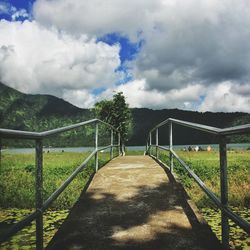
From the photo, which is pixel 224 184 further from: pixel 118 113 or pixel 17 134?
pixel 118 113

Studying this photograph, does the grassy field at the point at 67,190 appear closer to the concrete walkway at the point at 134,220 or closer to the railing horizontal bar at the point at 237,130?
the concrete walkway at the point at 134,220

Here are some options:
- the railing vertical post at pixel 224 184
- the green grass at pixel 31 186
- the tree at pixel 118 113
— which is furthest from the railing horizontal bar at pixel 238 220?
the tree at pixel 118 113

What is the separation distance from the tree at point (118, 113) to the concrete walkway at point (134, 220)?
49127 mm

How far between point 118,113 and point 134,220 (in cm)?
5195

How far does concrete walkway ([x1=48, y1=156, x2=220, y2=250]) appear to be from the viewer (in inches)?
144

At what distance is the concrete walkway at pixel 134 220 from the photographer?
3658mm

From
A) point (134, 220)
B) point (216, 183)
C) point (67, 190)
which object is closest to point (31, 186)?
point (67, 190)

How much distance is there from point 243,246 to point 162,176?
1.92 metres

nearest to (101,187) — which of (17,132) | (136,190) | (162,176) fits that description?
(136,190)

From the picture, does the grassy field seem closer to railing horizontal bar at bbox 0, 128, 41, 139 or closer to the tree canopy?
railing horizontal bar at bbox 0, 128, 41, 139

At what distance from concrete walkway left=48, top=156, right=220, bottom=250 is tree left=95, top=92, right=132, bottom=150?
49.1 m

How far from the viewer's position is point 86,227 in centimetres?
412

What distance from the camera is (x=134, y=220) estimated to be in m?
4.30

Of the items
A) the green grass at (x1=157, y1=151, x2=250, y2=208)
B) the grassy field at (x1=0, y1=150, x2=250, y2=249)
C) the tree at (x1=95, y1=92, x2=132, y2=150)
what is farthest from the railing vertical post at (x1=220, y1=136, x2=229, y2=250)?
the tree at (x1=95, y1=92, x2=132, y2=150)
